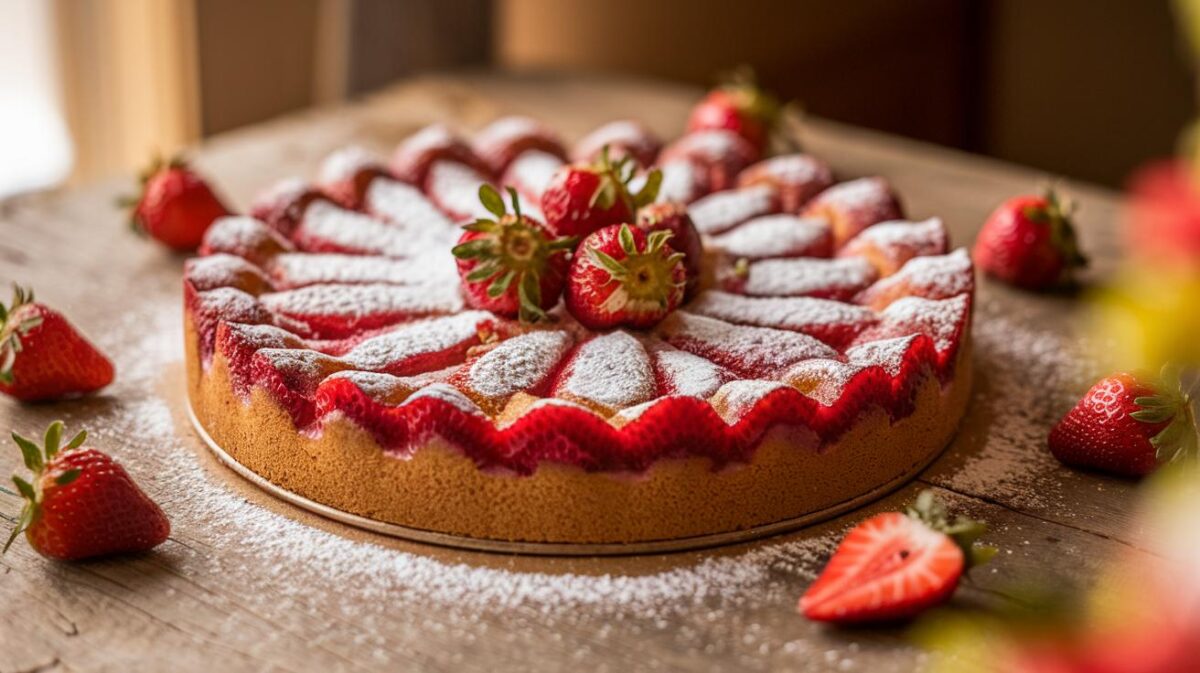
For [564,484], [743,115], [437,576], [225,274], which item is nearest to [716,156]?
[743,115]

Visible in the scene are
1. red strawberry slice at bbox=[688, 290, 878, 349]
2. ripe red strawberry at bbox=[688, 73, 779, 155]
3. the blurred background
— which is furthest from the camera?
the blurred background

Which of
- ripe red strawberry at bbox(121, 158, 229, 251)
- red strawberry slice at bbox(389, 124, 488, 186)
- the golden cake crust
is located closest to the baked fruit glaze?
the golden cake crust

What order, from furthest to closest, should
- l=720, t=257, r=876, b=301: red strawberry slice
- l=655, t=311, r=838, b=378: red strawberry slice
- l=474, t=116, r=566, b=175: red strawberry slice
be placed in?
l=474, t=116, r=566, b=175: red strawberry slice < l=720, t=257, r=876, b=301: red strawberry slice < l=655, t=311, r=838, b=378: red strawberry slice

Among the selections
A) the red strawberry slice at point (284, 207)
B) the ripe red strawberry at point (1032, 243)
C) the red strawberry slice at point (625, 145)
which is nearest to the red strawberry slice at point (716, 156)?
the red strawberry slice at point (625, 145)

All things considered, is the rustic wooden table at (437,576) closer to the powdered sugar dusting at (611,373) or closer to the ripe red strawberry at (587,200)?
A: the powdered sugar dusting at (611,373)

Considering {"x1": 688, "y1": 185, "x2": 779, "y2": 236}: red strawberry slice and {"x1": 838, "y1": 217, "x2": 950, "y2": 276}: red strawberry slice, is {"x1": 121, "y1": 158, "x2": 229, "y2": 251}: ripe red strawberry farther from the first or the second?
{"x1": 838, "y1": 217, "x2": 950, "y2": 276}: red strawberry slice
